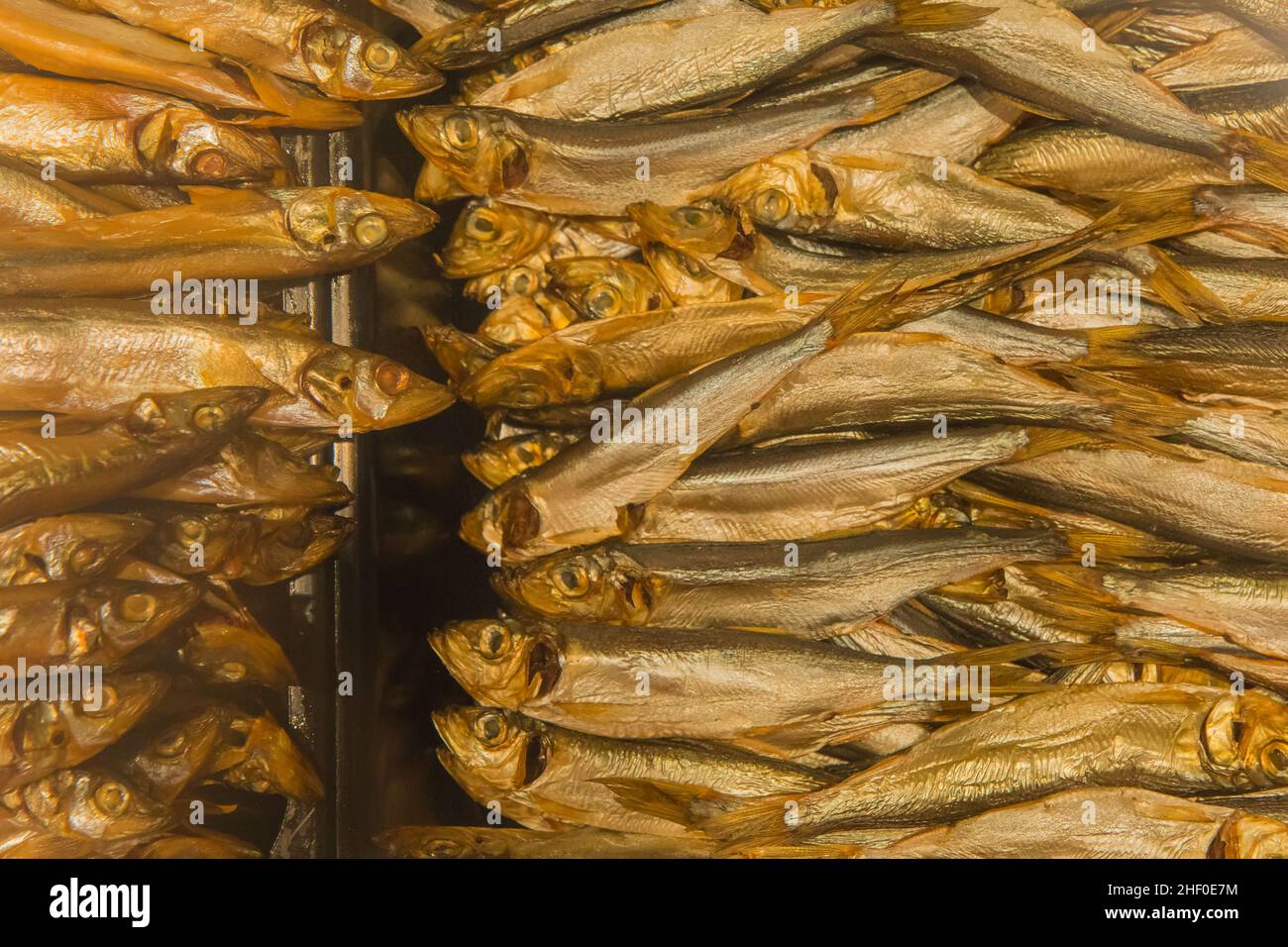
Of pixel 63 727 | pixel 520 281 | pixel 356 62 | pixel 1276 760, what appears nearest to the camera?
pixel 63 727

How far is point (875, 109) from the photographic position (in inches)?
60.4

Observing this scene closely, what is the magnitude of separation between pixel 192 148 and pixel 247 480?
545 mm

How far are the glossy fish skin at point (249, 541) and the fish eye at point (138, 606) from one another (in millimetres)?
87

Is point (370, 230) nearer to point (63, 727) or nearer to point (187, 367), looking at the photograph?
point (187, 367)

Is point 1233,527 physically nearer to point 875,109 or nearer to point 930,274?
point 930,274

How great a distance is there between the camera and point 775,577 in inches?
59.7

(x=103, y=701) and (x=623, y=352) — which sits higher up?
(x=623, y=352)

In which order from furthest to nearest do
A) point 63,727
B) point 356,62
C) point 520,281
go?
point 520,281, point 356,62, point 63,727

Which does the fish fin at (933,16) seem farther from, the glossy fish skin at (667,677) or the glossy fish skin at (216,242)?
the glossy fish skin at (667,677)

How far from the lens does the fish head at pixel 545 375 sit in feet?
5.08

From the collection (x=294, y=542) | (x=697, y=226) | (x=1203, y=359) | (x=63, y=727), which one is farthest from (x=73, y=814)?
(x=1203, y=359)

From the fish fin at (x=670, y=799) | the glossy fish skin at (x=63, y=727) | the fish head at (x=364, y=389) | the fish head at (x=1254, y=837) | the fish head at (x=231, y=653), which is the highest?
the fish head at (x=364, y=389)

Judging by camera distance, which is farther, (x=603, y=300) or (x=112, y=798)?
(x=603, y=300)

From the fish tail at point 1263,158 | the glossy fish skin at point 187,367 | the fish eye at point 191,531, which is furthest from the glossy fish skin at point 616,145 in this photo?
the fish eye at point 191,531
